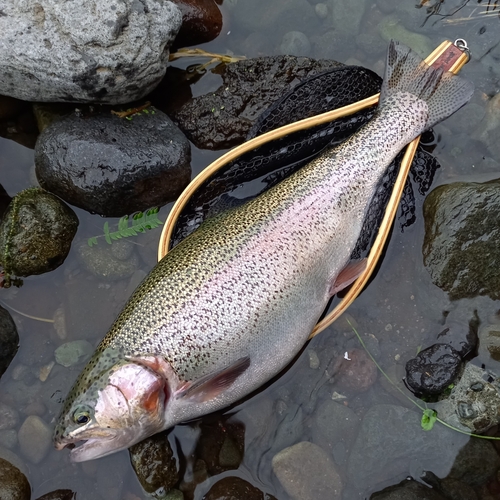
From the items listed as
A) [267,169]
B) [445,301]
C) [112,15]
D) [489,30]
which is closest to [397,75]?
[267,169]

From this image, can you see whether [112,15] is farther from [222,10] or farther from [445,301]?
[445,301]

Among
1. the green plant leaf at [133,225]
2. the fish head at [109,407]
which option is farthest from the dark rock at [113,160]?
the fish head at [109,407]

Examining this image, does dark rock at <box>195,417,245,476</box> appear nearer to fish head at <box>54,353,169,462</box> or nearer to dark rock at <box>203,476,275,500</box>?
dark rock at <box>203,476,275,500</box>

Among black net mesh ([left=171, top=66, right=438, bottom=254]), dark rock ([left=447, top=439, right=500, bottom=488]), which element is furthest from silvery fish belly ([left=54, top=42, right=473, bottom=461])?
dark rock ([left=447, top=439, right=500, bottom=488])

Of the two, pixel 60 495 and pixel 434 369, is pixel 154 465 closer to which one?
pixel 60 495

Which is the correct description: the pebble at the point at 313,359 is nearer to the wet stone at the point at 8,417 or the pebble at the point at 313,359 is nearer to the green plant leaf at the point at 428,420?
the green plant leaf at the point at 428,420
